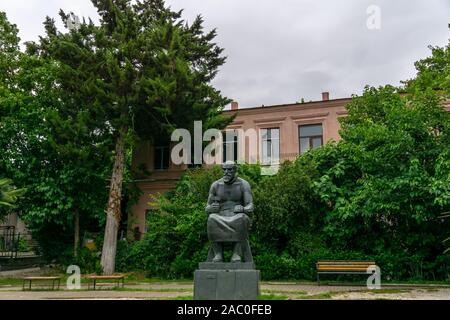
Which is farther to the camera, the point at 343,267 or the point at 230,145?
the point at 230,145

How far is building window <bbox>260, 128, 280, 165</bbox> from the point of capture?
24.5 m

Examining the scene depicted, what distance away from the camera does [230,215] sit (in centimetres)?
955

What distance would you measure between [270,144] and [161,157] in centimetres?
639

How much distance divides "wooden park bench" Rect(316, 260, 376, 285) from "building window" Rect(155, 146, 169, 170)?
42.2ft

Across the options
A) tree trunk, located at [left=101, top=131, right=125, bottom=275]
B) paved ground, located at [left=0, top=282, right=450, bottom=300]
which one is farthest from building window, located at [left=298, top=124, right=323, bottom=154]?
paved ground, located at [left=0, top=282, right=450, bottom=300]

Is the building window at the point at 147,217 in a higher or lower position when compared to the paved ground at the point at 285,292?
higher

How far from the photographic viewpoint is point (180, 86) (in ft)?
60.6

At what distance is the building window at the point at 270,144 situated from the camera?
2450 centimetres

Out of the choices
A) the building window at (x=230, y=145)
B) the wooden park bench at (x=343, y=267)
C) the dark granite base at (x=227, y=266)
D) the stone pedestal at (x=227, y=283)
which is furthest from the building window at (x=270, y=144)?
the stone pedestal at (x=227, y=283)

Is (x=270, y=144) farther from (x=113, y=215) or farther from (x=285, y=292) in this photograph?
(x=285, y=292)

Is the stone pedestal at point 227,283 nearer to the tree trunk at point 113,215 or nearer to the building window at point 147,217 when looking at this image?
the building window at point 147,217

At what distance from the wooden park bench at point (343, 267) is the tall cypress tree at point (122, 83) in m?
8.46

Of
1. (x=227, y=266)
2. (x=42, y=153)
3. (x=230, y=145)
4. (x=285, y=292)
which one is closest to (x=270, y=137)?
(x=230, y=145)
